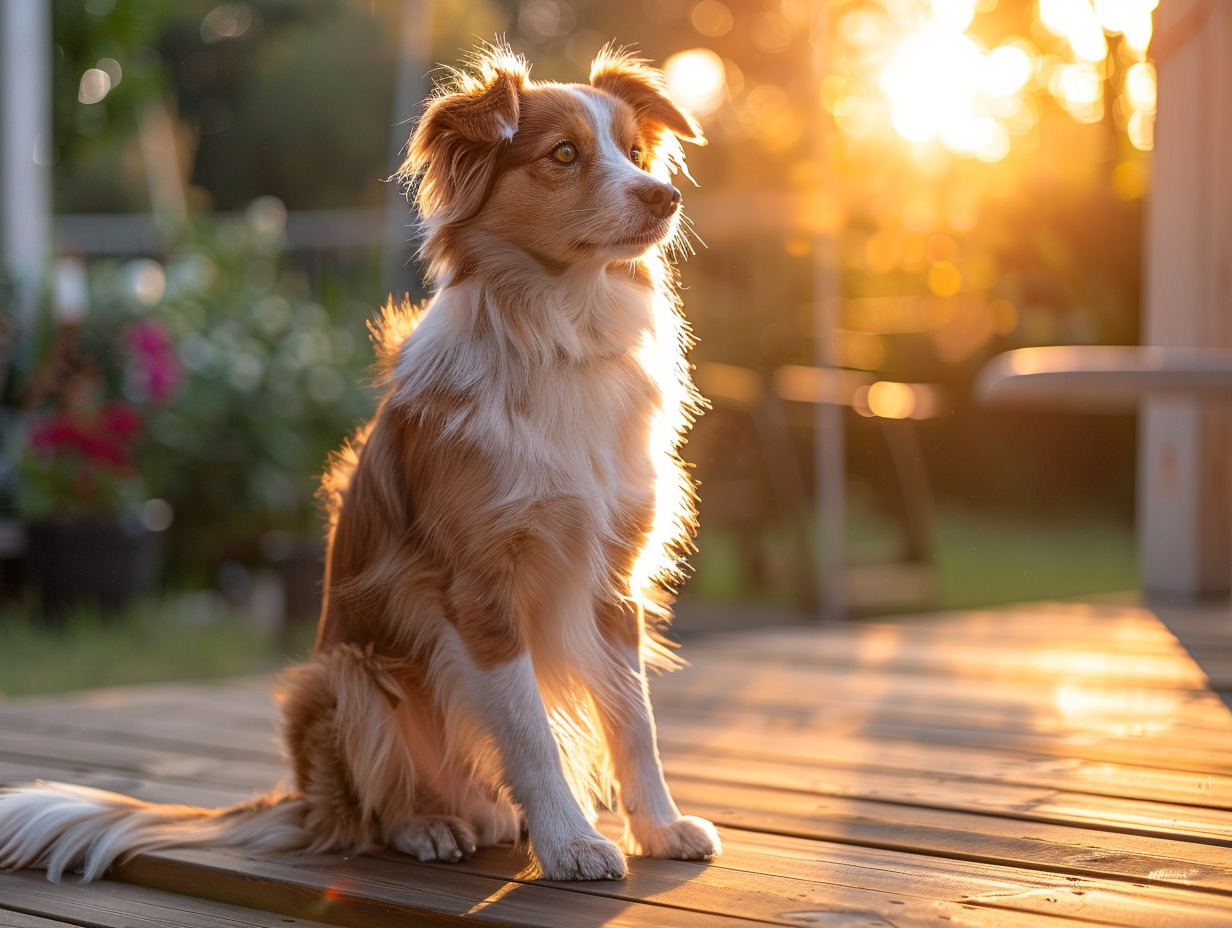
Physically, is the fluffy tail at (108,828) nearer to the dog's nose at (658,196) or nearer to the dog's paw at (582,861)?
the dog's paw at (582,861)

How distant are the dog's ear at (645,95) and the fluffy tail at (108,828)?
1351 millimetres

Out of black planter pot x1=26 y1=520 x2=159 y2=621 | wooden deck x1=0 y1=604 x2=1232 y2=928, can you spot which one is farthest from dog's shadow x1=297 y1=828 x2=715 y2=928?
black planter pot x1=26 y1=520 x2=159 y2=621

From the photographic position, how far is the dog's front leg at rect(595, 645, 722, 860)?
211 centimetres

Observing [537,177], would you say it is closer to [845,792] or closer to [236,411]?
[845,792]

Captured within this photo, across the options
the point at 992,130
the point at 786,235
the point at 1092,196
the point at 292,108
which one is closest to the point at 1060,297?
the point at 1092,196

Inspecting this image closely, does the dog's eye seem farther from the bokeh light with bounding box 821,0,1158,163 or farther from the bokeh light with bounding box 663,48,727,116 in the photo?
the bokeh light with bounding box 663,48,727,116

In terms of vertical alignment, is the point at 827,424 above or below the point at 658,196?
below

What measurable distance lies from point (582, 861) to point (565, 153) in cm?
112

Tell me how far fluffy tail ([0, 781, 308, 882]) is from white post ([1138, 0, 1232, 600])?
128 inches

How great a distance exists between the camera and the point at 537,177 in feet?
6.95

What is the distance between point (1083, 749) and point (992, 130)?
4889 mm

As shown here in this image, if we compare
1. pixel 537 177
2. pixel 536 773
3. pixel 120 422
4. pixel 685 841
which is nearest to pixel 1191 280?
pixel 537 177

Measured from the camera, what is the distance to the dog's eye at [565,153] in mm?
2115

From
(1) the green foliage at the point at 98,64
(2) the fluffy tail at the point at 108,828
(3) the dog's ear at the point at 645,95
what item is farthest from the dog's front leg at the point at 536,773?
(1) the green foliage at the point at 98,64
